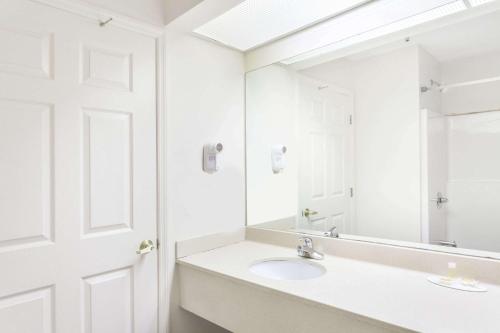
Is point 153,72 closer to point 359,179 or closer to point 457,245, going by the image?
point 359,179

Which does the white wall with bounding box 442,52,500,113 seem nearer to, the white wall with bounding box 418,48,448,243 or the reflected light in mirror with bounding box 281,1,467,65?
the white wall with bounding box 418,48,448,243

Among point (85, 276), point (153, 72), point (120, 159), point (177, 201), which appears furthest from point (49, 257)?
point (153, 72)

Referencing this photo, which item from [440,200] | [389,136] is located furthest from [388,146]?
[440,200]

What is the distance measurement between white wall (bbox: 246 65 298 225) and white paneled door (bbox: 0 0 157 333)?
0.76 meters

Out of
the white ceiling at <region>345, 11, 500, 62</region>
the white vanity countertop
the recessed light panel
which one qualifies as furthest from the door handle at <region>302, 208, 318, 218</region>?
the recessed light panel

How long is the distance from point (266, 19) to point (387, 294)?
4.92 ft

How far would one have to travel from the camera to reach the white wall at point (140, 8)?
5.03 ft

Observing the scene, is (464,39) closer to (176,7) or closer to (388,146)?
(388,146)

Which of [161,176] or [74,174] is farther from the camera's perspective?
[161,176]

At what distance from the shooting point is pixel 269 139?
227cm

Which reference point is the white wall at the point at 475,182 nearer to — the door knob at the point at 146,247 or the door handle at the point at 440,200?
the door handle at the point at 440,200

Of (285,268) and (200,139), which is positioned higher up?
(200,139)

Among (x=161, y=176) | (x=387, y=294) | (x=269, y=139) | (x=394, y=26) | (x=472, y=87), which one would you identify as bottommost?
(x=387, y=294)

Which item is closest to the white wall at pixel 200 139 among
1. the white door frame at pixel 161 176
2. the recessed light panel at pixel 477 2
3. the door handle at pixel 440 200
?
the white door frame at pixel 161 176
